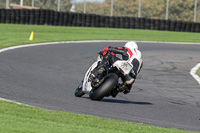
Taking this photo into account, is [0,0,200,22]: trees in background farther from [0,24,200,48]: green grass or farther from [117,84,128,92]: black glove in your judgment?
[117,84,128,92]: black glove

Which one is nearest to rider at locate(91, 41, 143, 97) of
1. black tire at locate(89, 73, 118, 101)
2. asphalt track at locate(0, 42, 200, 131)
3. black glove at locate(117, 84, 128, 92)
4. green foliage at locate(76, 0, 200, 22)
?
black glove at locate(117, 84, 128, 92)

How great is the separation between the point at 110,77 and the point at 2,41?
12534 mm

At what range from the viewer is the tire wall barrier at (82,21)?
28.4 metres

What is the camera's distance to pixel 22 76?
37.1 feet

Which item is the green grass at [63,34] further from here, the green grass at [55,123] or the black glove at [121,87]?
the green grass at [55,123]

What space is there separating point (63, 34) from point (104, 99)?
55.9ft

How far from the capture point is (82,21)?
31.0m

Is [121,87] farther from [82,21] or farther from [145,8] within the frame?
[145,8]

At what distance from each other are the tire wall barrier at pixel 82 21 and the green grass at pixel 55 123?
72.1 ft

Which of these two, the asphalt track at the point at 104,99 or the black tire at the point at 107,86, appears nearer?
the asphalt track at the point at 104,99

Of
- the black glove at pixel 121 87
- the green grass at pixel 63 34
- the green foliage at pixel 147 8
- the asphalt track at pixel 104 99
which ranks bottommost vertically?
the asphalt track at pixel 104 99

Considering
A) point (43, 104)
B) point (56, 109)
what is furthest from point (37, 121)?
point (43, 104)

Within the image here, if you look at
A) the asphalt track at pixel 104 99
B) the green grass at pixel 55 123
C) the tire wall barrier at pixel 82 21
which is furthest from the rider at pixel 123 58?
the tire wall barrier at pixel 82 21

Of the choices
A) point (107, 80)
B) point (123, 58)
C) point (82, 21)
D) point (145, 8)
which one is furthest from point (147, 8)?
point (107, 80)
